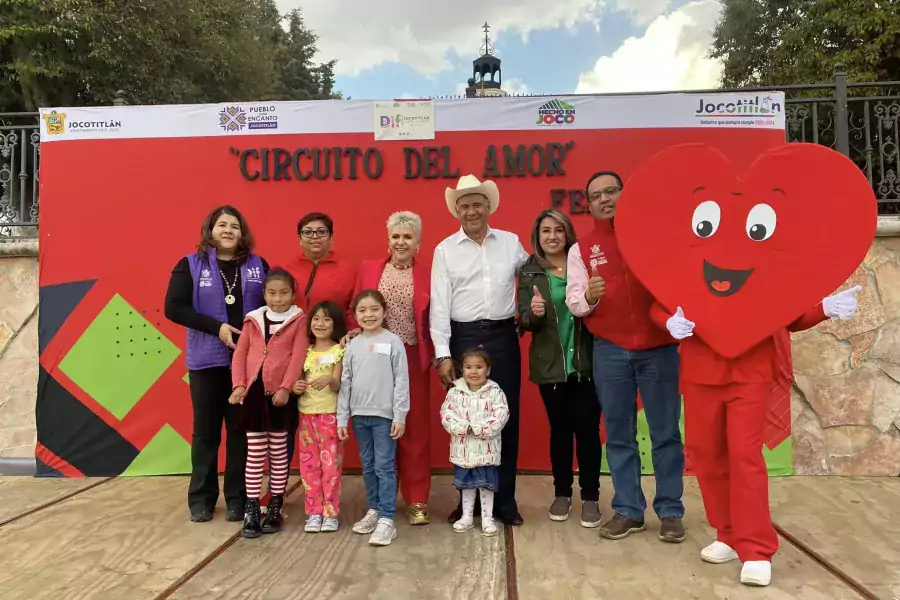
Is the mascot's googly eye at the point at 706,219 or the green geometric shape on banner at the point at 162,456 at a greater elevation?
the mascot's googly eye at the point at 706,219

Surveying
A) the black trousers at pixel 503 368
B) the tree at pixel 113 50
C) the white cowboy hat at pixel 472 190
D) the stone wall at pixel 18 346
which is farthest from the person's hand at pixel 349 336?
the tree at pixel 113 50

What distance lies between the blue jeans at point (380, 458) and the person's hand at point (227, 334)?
0.74m

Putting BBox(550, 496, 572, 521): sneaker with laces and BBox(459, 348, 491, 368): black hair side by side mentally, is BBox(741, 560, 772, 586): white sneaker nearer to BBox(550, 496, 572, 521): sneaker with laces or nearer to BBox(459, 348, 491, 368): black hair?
BBox(550, 496, 572, 521): sneaker with laces

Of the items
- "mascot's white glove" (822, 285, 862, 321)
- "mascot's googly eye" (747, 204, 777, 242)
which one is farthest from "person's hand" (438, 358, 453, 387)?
"mascot's white glove" (822, 285, 862, 321)

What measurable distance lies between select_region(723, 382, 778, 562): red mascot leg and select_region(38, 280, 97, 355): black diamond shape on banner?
406 centimetres

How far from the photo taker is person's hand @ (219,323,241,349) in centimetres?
300

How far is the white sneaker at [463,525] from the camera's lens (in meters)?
2.94

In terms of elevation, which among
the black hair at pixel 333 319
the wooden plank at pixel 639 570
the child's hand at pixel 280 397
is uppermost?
the black hair at pixel 333 319

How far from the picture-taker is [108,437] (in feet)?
13.4

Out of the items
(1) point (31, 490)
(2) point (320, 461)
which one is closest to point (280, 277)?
(2) point (320, 461)

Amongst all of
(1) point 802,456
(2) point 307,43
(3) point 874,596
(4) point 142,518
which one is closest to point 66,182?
(4) point 142,518

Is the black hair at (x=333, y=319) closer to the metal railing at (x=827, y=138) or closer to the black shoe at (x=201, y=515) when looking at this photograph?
A: the black shoe at (x=201, y=515)

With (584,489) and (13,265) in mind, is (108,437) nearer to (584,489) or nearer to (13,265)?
(13,265)

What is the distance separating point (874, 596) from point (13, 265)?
544 centimetres
